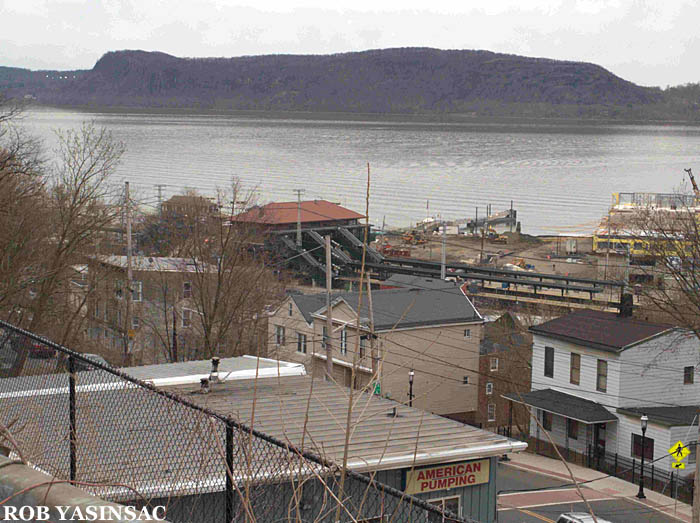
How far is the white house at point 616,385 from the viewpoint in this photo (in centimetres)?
2234

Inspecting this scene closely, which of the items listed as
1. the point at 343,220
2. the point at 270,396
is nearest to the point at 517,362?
the point at 270,396

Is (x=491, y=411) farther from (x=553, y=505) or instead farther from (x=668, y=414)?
(x=553, y=505)

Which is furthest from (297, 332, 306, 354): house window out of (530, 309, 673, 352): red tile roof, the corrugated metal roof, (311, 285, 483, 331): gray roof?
the corrugated metal roof

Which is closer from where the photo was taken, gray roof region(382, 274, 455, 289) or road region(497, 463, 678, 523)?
road region(497, 463, 678, 523)

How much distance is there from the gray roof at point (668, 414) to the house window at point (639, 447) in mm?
592

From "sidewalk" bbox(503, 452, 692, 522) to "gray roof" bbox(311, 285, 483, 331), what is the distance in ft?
20.0

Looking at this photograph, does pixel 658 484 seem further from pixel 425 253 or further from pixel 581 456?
pixel 425 253

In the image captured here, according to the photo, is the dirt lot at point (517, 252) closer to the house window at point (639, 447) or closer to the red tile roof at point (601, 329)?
the red tile roof at point (601, 329)

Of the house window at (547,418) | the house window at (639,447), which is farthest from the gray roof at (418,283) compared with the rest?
the house window at (639,447)

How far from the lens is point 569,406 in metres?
23.1

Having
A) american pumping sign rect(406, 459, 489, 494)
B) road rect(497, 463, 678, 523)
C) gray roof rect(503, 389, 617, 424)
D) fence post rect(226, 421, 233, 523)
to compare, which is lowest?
road rect(497, 463, 678, 523)

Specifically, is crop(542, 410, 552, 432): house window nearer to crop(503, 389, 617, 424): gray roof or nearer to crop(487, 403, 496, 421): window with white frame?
crop(503, 389, 617, 424): gray roof

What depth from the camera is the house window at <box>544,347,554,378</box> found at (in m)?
24.9

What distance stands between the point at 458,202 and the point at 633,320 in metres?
61.2
